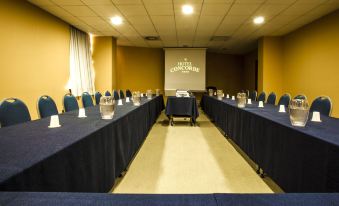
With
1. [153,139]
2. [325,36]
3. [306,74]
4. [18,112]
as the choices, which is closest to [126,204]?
[18,112]

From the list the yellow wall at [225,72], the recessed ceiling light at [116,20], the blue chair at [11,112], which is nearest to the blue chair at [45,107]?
the blue chair at [11,112]

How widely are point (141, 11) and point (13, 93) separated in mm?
2730

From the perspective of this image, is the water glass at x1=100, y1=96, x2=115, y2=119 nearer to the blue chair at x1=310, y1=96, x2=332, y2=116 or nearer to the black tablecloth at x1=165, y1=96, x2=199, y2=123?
the blue chair at x1=310, y1=96, x2=332, y2=116

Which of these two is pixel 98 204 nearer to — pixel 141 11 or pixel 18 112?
pixel 18 112

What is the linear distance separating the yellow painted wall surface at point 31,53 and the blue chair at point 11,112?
6.49 feet

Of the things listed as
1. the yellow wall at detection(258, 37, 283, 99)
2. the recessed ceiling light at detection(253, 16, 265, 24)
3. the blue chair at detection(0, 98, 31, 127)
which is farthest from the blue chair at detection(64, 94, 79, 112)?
the yellow wall at detection(258, 37, 283, 99)

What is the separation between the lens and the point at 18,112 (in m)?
2.28

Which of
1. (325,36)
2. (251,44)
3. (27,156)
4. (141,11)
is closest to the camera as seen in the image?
(27,156)

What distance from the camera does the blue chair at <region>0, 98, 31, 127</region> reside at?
2.11m

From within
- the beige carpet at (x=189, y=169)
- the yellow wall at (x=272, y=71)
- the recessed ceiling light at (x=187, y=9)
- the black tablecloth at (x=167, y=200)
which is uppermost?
the recessed ceiling light at (x=187, y=9)

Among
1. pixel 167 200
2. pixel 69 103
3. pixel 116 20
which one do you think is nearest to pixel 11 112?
pixel 69 103

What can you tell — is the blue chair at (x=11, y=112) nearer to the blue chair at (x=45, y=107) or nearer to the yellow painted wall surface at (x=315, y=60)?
the blue chair at (x=45, y=107)

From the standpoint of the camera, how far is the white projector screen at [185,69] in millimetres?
9758

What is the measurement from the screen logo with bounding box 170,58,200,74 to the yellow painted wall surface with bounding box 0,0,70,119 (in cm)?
480
